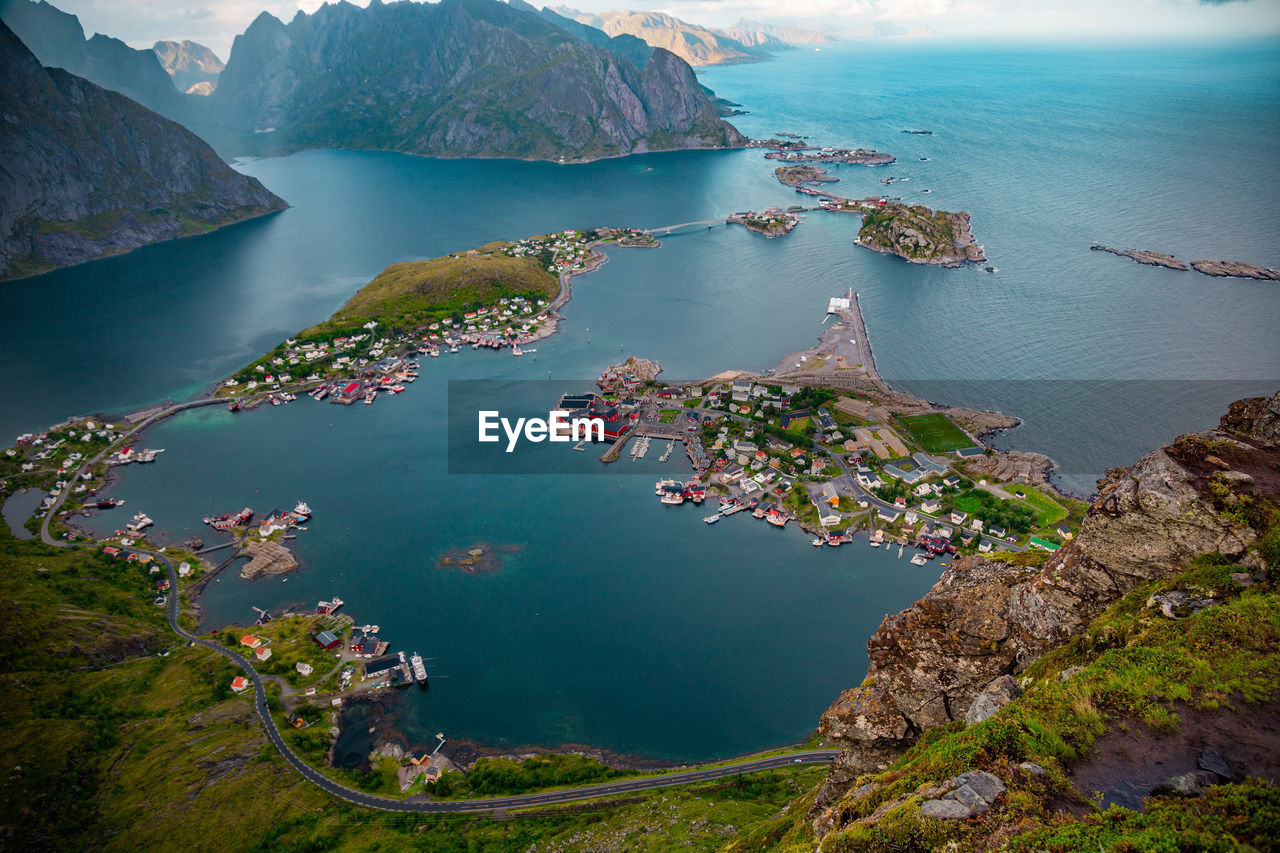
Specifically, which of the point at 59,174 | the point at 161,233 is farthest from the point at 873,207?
the point at 59,174

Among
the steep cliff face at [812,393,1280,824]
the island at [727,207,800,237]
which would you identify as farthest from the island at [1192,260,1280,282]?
the steep cliff face at [812,393,1280,824]

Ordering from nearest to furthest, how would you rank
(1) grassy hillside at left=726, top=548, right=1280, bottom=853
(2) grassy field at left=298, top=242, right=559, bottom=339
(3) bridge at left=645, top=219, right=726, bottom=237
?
1. (1) grassy hillside at left=726, top=548, right=1280, bottom=853
2. (2) grassy field at left=298, top=242, right=559, bottom=339
3. (3) bridge at left=645, top=219, right=726, bottom=237

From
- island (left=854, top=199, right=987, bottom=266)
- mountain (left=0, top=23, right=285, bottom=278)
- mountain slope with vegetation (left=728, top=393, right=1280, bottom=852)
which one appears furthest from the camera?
mountain (left=0, top=23, right=285, bottom=278)

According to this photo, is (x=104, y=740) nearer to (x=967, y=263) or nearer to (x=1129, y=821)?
(x=1129, y=821)

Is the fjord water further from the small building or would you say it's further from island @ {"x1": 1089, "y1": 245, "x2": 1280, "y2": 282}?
island @ {"x1": 1089, "y1": 245, "x2": 1280, "y2": 282}

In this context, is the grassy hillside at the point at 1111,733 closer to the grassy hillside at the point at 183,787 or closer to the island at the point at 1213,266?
the grassy hillside at the point at 183,787

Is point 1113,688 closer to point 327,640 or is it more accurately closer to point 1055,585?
point 1055,585

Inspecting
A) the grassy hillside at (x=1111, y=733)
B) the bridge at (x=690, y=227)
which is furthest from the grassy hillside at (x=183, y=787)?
the bridge at (x=690, y=227)
